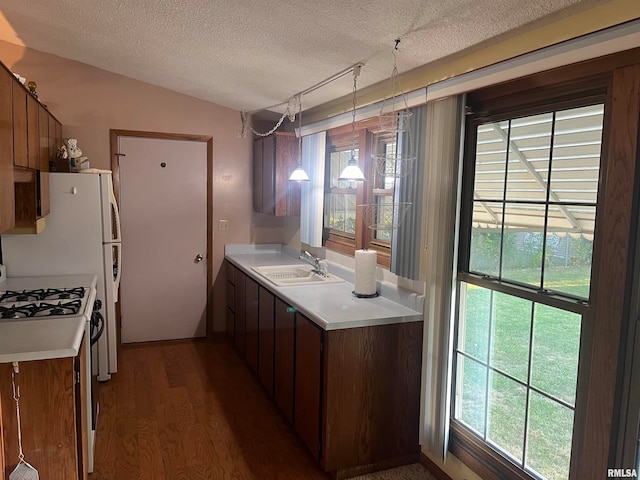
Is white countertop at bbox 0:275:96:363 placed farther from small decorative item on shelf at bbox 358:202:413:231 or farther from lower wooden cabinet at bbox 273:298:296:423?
small decorative item on shelf at bbox 358:202:413:231

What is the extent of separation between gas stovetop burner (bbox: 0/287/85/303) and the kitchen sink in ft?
4.32

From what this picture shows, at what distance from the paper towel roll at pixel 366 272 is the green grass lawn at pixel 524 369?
2.48ft

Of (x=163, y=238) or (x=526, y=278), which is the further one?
(x=163, y=238)

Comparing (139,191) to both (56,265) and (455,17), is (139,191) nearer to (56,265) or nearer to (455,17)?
(56,265)

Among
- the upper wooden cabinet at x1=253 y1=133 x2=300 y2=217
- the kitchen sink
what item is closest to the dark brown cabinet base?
the kitchen sink

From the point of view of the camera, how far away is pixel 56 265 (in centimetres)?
354

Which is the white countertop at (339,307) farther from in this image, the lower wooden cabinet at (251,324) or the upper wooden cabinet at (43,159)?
the upper wooden cabinet at (43,159)

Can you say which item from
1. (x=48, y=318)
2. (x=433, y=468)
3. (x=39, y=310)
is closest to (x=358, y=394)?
(x=433, y=468)

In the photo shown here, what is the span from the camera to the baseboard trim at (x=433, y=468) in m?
2.57

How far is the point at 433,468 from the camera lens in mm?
2654

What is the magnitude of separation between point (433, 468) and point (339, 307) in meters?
1.03

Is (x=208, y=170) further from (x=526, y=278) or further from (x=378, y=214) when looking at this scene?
(x=526, y=278)

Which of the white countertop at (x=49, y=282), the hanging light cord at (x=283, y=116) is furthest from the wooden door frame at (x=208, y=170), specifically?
the white countertop at (x=49, y=282)

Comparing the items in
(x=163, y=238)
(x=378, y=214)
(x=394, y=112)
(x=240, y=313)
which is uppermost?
(x=394, y=112)
